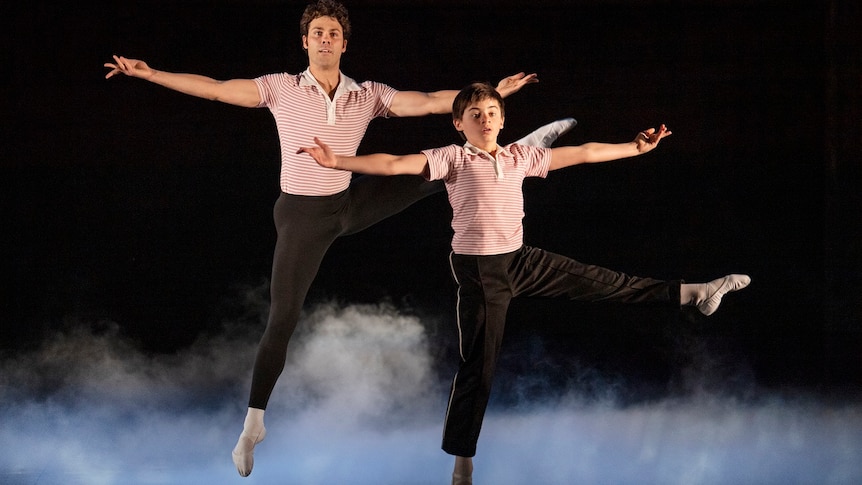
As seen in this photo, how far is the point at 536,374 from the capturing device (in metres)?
4.47

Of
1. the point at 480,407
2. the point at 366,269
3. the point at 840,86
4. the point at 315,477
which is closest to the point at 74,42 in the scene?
the point at 366,269

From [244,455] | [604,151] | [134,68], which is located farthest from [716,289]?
[134,68]

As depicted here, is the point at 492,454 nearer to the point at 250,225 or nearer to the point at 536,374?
the point at 536,374

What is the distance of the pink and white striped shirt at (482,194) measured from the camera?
3.24 m

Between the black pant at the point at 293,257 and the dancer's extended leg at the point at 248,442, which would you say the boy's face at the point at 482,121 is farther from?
the dancer's extended leg at the point at 248,442

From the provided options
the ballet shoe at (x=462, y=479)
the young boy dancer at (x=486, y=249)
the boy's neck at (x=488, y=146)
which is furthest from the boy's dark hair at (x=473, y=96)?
the ballet shoe at (x=462, y=479)

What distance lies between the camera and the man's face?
3.41m

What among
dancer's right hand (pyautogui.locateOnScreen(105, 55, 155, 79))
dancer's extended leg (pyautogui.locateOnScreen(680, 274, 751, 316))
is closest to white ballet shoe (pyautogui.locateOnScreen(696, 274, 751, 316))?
dancer's extended leg (pyautogui.locateOnScreen(680, 274, 751, 316))

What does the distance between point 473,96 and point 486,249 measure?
0.53 m

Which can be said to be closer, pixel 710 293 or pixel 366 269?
pixel 710 293

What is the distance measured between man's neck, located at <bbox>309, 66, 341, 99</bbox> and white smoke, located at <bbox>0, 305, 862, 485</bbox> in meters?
1.28

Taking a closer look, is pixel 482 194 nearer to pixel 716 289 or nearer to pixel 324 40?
pixel 324 40

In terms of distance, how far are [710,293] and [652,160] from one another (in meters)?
1.28

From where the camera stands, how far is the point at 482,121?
10.6 feet
